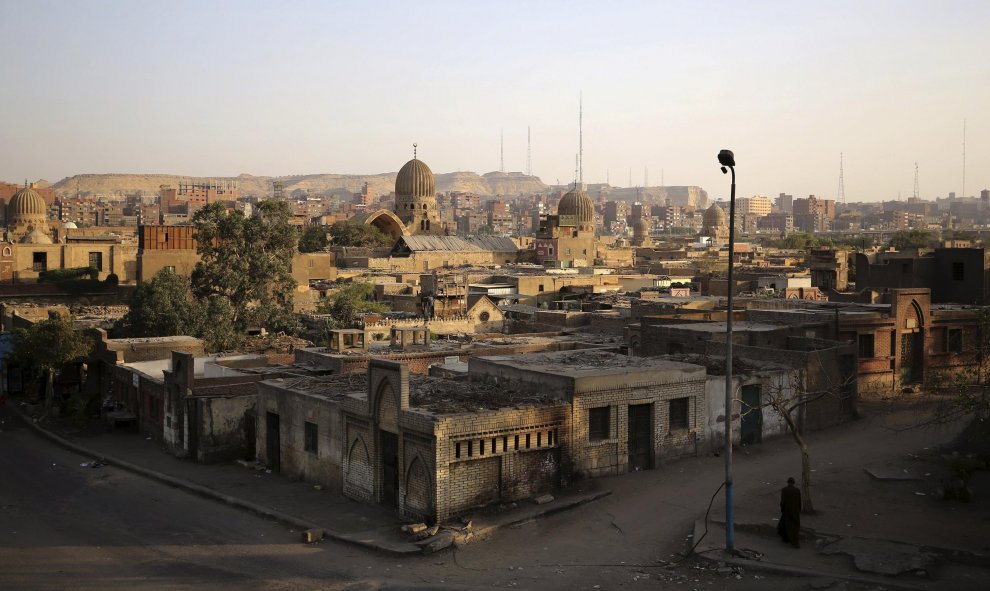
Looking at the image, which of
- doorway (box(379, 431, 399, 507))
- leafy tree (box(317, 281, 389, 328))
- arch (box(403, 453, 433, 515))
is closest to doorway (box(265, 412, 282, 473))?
doorway (box(379, 431, 399, 507))

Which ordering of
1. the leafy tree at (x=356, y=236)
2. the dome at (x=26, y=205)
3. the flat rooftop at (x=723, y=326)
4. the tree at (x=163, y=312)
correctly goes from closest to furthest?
the flat rooftop at (x=723, y=326)
the tree at (x=163, y=312)
the leafy tree at (x=356, y=236)
the dome at (x=26, y=205)

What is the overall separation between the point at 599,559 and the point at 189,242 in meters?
38.7

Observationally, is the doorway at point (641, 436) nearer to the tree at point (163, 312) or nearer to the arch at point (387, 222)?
the tree at point (163, 312)

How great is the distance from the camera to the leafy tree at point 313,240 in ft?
275

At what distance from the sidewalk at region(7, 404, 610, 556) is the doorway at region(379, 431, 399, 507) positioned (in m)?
0.22

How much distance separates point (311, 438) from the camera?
20.1 m

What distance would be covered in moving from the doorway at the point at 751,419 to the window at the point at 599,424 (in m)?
3.96

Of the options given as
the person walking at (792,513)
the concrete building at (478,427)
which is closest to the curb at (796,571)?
the person walking at (792,513)

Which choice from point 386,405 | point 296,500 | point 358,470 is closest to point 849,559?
point 386,405

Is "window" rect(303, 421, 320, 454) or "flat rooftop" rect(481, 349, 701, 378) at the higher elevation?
"flat rooftop" rect(481, 349, 701, 378)

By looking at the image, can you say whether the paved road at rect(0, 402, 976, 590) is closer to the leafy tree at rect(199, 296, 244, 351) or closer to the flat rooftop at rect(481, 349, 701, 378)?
the flat rooftop at rect(481, 349, 701, 378)

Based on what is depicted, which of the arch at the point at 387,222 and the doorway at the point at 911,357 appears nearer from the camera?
the doorway at the point at 911,357

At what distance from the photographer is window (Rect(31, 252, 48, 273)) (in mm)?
59656

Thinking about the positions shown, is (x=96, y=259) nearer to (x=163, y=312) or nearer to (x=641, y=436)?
(x=163, y=312)
